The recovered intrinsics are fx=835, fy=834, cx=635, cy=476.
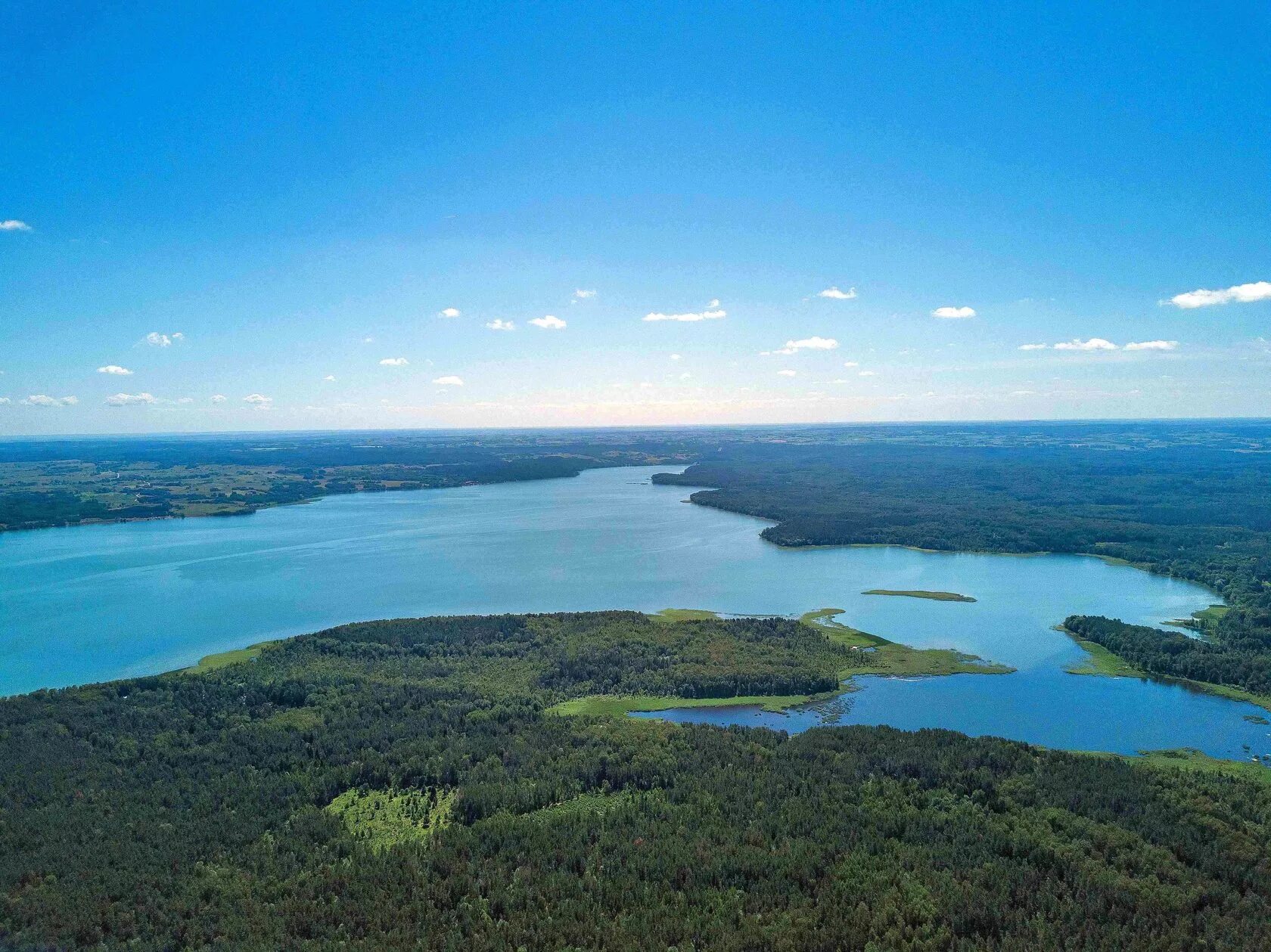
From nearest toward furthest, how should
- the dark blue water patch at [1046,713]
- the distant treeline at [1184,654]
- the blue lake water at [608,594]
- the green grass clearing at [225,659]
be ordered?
the dark blue water patch at [1046,713] → the blue lake water at [608,594] → the distant treeline at [1184,654] → the green grass clearing at [225,659]

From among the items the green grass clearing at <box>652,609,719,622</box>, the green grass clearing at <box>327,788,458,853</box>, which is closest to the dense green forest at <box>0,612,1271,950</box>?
the green grass clearing at <box>327,788,458,853</box>

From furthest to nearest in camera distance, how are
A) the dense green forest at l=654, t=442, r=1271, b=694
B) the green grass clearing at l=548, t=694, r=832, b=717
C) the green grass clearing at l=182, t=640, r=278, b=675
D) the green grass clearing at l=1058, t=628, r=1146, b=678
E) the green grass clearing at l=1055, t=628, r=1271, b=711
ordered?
the dense green forest at l=654, t=442, r=1271, b=694, the green grass clearing at l=182, t=640, r=278, b=675, the green grass clearing at l=1058, t=628, r=1146, b=678, the green grass clearing at l=1055, t=628, r=1271, b=711, the green grass clearing at l=548, t=694, r=832, b=717

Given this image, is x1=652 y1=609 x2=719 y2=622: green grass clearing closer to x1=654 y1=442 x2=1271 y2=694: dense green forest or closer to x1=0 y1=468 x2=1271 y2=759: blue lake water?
x1=0 y1=468 x2=1271 y2=759: blue lake water

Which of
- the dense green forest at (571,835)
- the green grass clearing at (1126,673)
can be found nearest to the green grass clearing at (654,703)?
the dense green forest at (571,835)

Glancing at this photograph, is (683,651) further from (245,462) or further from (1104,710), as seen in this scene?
(245,462)

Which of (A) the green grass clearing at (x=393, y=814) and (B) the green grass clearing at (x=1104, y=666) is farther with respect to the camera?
(B) the green grass clearing at (x=1104, y=666)

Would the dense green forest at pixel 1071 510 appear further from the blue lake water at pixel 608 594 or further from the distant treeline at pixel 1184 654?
the blue lake water at pixel 608 594
